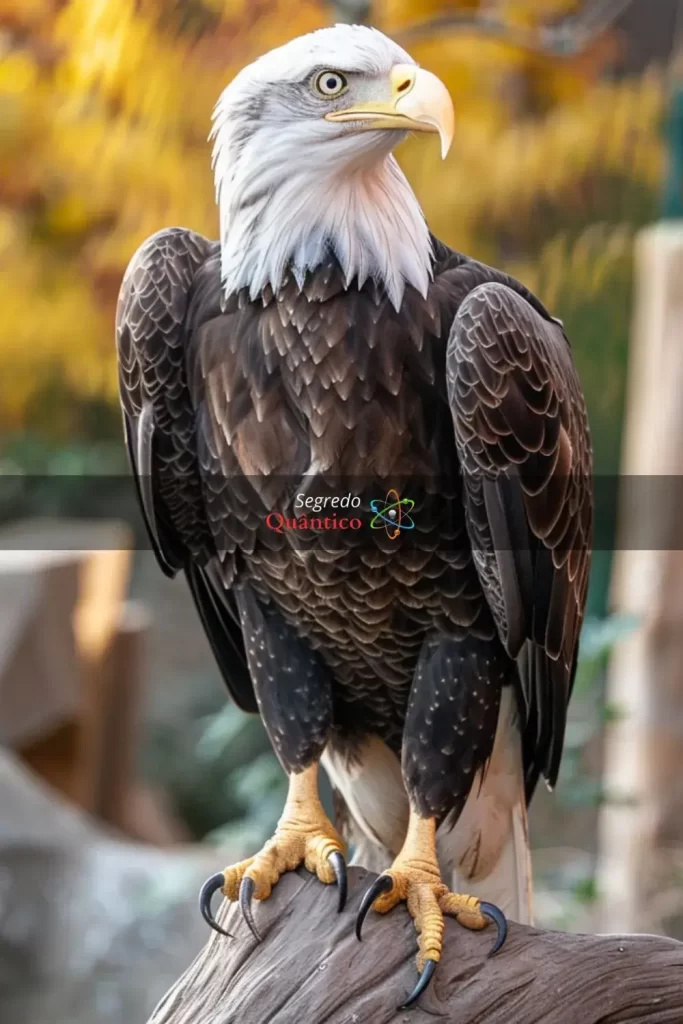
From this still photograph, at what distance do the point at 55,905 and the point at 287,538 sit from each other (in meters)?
2.53

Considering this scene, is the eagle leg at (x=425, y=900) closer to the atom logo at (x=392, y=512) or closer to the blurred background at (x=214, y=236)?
the atom logo at (x=392, y=512)

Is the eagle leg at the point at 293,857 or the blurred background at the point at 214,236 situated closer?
the eagle leg at the point at 293,857

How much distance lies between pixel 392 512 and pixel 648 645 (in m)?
1.87

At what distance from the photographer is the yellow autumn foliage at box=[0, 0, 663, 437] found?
6.50 feet

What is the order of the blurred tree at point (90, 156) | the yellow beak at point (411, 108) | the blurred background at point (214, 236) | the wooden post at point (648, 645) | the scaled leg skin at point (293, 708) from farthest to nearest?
the wooden post at point (648, 645)
the blurred background at point (214, 236)
the blurred tree at point (90, 156)
the scaled leg skin at point (293, 708)
the yellow beak at point (411, 108)

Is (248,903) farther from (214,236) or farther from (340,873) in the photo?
(214,236)

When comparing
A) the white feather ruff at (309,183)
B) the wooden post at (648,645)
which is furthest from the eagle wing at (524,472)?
the wooden post at (648,645)

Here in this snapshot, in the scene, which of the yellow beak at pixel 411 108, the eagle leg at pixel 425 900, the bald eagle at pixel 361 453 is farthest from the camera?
the eagle leg at pixel 425 900

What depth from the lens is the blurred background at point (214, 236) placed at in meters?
2.16

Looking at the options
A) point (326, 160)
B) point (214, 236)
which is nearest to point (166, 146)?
point (214, 236)

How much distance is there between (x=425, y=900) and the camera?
4.79ft

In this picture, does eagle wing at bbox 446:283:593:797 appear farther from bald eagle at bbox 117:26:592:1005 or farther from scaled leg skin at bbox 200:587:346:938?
scaled leg skin at bbox 200:587:346:938

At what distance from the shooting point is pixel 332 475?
1385 mm

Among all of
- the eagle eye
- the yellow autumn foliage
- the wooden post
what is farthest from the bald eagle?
the wooden post
